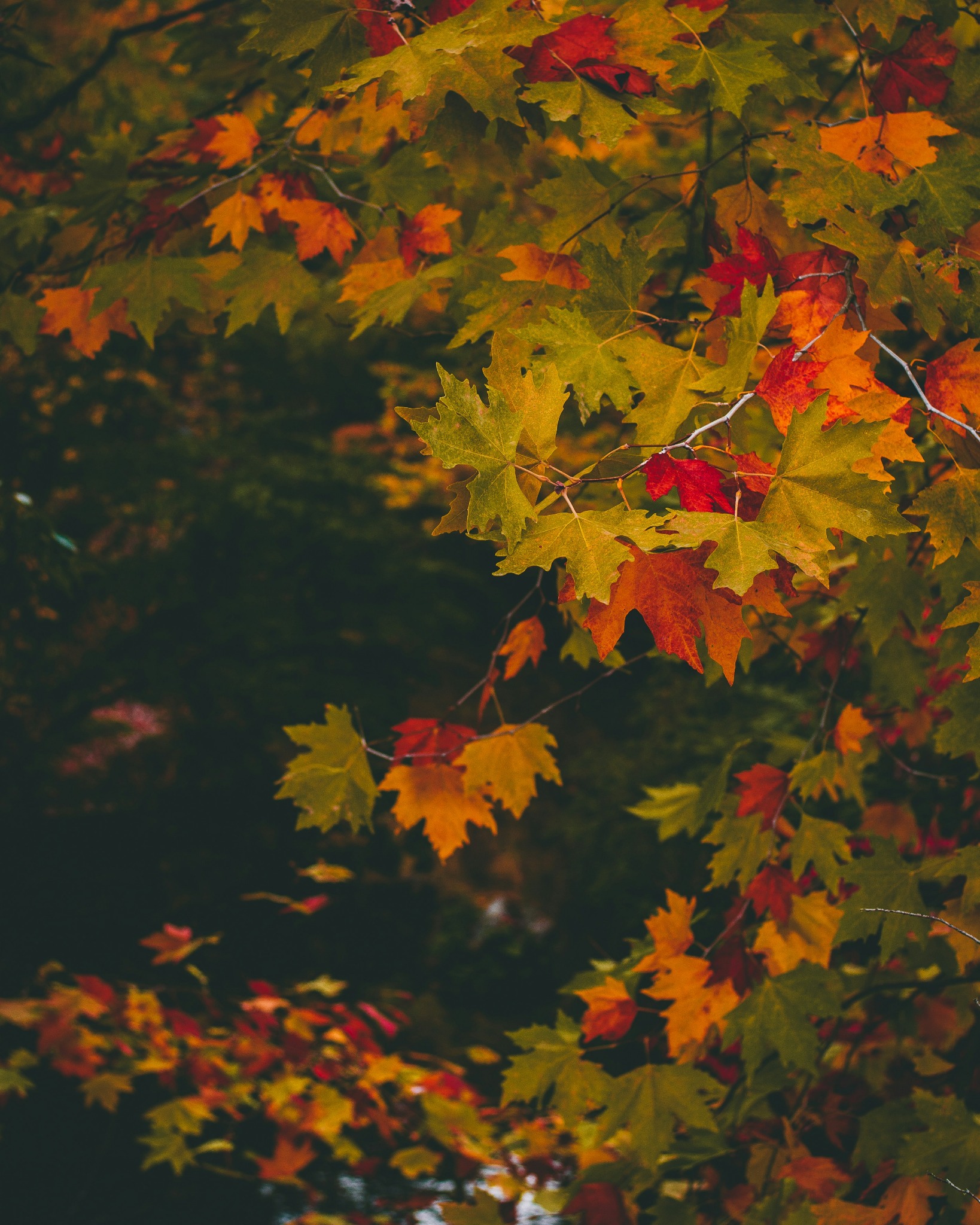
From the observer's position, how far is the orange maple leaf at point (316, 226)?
1.72 meters

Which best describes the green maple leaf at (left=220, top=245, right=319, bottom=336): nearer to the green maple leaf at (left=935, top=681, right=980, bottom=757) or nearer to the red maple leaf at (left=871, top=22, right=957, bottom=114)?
the red maple leaf at (left=871, top=22, right=957, bottom=114)

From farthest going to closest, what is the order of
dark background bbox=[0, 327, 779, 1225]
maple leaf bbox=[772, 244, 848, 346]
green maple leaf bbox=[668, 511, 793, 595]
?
dark background bbox=[0, 327, 779, 1225] < maple leaf bbox=[772, 244, 848, 346] < green maple leaf bbox=[668, 511, 793, 595]

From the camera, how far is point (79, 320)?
6.05 ft

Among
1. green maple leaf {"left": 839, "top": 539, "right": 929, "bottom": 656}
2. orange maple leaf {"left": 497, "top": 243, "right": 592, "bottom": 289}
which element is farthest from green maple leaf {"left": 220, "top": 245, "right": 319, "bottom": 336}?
green maple leaf {"left": 839, "top": 539, "right": 929, "bottom": 656}

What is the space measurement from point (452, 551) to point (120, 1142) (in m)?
4.35

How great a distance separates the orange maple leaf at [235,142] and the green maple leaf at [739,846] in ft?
5.45

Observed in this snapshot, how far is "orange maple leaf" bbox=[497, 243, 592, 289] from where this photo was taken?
1479 millimetres

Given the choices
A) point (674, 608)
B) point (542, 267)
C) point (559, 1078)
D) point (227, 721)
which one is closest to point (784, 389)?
point (674, 608)

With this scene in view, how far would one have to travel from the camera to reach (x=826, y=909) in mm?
1769

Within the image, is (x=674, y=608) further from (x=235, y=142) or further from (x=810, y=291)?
(x=235, y=142)

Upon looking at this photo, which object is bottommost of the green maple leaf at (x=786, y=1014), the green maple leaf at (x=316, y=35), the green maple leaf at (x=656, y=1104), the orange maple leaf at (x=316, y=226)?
the green maple leaf at (x=656, y=1104)

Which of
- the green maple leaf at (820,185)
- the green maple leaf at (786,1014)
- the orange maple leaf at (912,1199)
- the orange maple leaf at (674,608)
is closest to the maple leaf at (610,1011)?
the green maple leaf at (786,1014)

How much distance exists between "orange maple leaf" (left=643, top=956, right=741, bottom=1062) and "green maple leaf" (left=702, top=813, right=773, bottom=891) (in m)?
0.18

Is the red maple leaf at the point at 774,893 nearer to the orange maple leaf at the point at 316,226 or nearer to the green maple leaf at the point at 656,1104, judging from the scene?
the green maple leaf at the point at 656,1104
